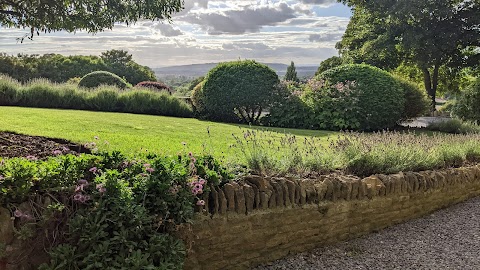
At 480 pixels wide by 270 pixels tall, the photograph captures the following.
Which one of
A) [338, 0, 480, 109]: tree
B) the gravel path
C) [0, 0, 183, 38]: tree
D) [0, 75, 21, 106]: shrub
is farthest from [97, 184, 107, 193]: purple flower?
[338, 0, 480, 109]: tree

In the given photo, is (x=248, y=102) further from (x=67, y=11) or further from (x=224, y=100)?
(x=67, y=11)

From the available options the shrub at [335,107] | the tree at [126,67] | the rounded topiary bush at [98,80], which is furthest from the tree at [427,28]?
the tree at [126,67]

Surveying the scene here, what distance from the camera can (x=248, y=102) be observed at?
1212 centimetres

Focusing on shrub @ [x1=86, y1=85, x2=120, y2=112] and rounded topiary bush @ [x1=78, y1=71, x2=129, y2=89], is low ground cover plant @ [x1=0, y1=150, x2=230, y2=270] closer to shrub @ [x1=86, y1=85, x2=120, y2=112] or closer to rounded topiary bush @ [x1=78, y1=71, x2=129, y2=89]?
shrub @ [x1=86, y1=85, x2=120, y2=112]

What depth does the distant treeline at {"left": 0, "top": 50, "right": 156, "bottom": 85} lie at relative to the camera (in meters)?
30.0

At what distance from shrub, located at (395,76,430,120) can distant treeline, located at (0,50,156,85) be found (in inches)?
900

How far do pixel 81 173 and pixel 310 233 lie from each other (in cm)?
216

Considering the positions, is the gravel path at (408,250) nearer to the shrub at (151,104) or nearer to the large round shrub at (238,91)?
the large round shrub at (238,91)

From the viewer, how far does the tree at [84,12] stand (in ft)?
14.9

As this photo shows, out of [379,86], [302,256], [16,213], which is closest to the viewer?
[16,213]

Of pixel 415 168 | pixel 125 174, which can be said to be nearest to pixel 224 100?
pixel 415 168

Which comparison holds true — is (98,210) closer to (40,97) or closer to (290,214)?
(290,214)

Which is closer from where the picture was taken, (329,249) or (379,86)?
(329,249)

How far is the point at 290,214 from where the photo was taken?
3879 millimetres
